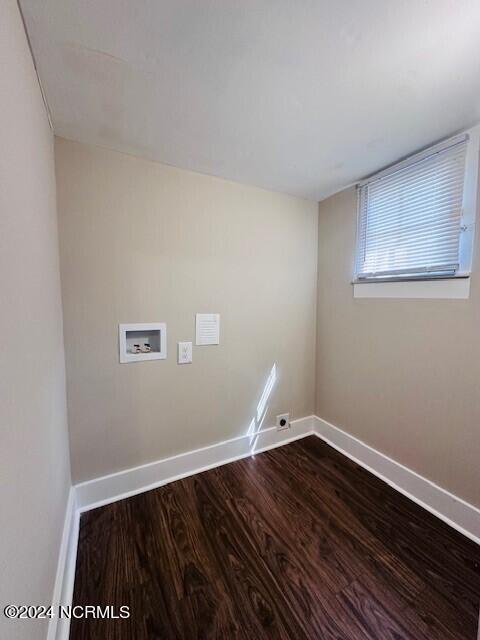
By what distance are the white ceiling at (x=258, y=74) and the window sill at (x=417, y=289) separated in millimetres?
807

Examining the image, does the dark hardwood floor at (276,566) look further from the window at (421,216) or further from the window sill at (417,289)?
the window at (421,216)

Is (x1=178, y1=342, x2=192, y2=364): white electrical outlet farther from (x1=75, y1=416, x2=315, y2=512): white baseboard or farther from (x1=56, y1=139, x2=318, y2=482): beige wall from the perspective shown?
(x1=75, y1=416, x2=315, y2=512): white baseboard

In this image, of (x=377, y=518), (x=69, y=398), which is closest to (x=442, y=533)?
(x=377, y=518)

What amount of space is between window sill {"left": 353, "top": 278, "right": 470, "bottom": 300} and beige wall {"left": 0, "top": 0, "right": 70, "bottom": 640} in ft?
6.34

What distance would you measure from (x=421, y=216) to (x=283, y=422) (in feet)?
6.13

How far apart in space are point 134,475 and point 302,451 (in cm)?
132

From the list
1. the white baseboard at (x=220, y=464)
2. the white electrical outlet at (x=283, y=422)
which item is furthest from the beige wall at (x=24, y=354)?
the white electrical outlet at (x=283, y=422)

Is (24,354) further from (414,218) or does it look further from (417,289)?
(414,218)

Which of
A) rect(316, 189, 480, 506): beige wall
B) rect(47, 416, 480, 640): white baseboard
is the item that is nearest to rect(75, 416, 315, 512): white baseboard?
rect(47, 416, 480, 640): white baseboard

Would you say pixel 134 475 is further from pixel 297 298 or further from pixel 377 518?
pixel 297 298

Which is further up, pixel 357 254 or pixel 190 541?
pixel 357 254

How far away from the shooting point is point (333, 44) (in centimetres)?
89

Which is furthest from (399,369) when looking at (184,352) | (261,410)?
(184,352)

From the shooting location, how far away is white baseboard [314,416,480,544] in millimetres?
1355
